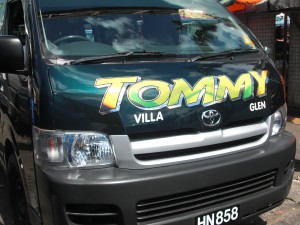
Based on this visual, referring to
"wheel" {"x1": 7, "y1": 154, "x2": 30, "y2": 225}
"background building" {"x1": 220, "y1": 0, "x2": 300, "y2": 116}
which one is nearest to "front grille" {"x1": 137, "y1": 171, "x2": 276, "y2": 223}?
"wheel" {"x1": 7, "y1": 154, "x2": 30, "y2": 225}

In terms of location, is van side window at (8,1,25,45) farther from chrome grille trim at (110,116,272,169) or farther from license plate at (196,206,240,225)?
license plate at (196,206,240,225)

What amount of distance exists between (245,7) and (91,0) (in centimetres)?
497

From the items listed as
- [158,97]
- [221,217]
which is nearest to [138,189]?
[158,97]

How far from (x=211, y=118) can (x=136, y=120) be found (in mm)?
519

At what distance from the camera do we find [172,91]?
2490mm

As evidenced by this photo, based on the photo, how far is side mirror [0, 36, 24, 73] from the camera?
2.62 m

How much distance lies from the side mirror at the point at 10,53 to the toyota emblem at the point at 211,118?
4.17 feet

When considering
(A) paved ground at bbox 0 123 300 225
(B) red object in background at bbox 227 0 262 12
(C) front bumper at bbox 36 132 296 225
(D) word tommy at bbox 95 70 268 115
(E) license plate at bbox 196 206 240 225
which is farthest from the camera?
(B) red object in background at bbox 227 0 262 12

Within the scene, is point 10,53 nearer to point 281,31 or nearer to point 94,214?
point 94,214

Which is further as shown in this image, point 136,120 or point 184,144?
point 184,144

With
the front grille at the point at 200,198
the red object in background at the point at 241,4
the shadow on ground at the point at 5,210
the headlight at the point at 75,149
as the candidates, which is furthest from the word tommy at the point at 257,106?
the red object in background at the point at 241,4

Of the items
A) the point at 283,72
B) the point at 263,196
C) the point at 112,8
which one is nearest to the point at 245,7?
the point at 283,72

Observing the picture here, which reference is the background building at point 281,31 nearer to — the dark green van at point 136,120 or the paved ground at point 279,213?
the paved ground at point 279,213

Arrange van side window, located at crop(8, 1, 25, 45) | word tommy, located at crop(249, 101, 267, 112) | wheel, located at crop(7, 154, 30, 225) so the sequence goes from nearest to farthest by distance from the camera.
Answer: word tommy, located at crop(249, 101, 267, 112) < wheel, located at crop(7, 154, 30, 225) < van side window, located at crop(8, 1, 25, 45)
